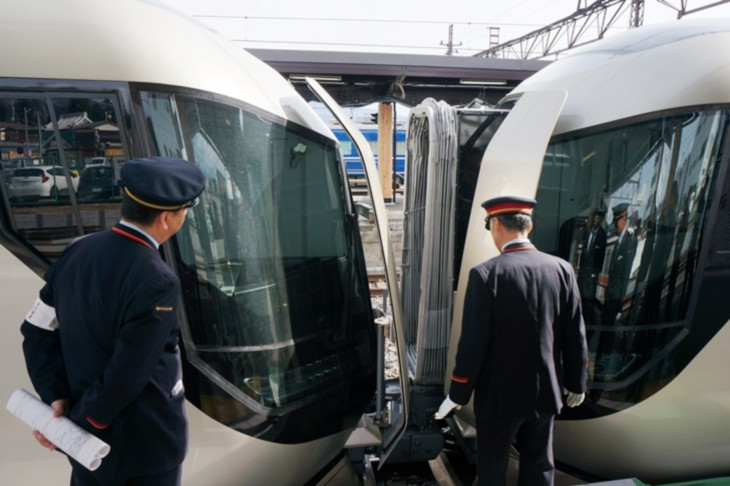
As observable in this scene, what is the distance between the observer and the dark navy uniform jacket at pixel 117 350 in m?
1.59

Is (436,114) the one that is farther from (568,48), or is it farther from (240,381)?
(568,48)

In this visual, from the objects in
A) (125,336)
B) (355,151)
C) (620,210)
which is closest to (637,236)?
(620,210)

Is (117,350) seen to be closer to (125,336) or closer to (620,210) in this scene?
(125,336)

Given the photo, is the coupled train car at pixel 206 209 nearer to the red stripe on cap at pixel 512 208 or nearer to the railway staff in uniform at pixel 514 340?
the railway staff in uniform at pixel 514 340

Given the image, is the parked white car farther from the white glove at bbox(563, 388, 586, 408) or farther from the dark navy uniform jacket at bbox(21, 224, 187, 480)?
the white glove at bbox(563, 388, 586, 408)

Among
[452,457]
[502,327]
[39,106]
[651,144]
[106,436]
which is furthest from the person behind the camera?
[452,457]

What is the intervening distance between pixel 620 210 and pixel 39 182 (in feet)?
8.90

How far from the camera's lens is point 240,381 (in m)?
2.44

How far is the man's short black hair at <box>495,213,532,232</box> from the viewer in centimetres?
240

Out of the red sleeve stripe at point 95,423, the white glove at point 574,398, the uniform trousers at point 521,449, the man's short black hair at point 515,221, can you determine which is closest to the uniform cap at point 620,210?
the man's short black hair at point 515,221

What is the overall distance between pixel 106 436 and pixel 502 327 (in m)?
1.64

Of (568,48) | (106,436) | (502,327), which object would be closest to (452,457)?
(502,327)

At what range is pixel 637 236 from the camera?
8.64 feet

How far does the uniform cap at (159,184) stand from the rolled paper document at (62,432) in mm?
732
